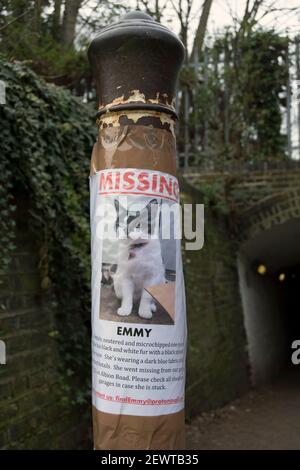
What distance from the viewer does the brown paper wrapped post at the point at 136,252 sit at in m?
1.79

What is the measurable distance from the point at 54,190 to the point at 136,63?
2.10m

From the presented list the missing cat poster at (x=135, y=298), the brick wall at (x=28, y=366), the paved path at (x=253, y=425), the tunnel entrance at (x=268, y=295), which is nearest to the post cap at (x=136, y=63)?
the missing cat poster at (x=135, y=298)

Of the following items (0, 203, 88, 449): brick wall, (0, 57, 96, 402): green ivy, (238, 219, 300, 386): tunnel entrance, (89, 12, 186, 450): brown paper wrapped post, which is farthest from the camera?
(238, 219, 300, 386): tunnel entrance

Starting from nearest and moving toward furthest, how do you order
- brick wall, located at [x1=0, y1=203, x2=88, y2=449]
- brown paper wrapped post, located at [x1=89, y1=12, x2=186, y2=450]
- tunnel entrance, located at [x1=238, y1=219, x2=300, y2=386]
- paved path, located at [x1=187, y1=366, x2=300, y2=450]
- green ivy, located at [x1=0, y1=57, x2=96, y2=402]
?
brown paper wrapped post, located at [x1=89, y1=12, x2=186, y2=450]
brick wall, located at [x1=0, y1=203, x2=88, y2=449]
green ivy, located at [x1=0, y1=57, x2=96, y2=402]
paved path, located at [x1=187, y1=366, x2=300, y2=450]
tunnel entrance, located at [x1=238, y1=219, x2=300, y2=386]

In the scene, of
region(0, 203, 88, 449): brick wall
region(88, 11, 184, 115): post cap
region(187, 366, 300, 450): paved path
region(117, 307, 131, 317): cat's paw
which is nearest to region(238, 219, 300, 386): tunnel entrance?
region(187, 366, 300, 450): paved path

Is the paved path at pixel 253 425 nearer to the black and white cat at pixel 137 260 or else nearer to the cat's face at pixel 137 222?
the black and white cat at pixel 137 260

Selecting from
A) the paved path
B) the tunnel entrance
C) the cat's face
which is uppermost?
the cat's face

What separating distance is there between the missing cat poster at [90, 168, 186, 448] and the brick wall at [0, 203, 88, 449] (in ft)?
5.24

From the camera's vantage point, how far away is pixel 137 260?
179cm

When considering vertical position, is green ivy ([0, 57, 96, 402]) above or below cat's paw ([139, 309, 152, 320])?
above

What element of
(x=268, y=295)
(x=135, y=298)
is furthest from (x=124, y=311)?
(x=268, y=295)

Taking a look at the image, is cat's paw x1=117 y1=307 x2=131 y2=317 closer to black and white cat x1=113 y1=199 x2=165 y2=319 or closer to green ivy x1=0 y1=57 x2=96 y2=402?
black and white cat x1=113 y1=199 x2=165 y2=319

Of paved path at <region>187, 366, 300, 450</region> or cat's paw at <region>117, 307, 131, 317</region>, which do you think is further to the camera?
paved path at <region>187, 366, 300, 450</region>

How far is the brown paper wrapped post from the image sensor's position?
1789 millimetres
